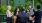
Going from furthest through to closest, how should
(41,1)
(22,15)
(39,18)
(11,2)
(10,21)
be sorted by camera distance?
1. (41,1)
2. (11,2)
3. (10,21)
4. (39,18)
5. (22,15)

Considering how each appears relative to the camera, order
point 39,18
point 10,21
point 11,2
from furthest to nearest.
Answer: point 11,2 → point 10,21 → point 39,18

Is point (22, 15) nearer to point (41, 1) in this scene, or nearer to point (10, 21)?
point (10, 21)

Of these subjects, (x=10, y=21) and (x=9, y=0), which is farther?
(x=9, y=0)

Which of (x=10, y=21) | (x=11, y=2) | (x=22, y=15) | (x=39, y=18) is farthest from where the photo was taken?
(x=11, y=2)

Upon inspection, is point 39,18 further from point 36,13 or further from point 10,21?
point 10,21

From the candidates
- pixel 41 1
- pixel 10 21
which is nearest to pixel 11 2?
pixel 41 1

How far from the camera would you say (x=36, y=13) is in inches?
371

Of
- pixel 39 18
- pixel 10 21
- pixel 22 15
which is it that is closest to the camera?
pixel 22 15

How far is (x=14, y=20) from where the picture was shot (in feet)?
32.6

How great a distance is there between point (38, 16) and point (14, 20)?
1.28 metres

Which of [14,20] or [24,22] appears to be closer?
[24,22]

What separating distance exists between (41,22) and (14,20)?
5.01 feet

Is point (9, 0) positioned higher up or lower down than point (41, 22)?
higher up

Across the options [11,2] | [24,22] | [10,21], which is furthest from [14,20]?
[11,2]
